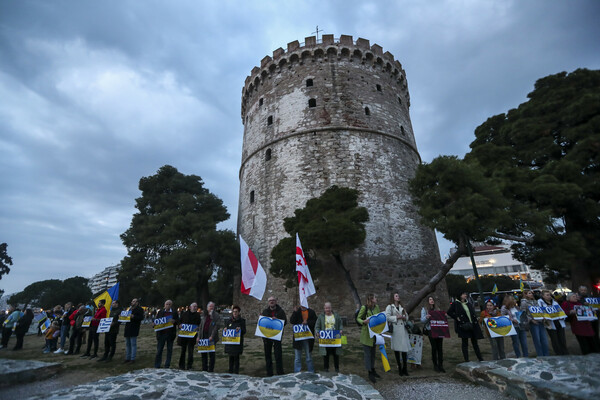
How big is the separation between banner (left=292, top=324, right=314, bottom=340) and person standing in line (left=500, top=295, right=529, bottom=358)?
4128 mm

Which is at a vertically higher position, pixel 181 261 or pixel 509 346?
pixel 181 261

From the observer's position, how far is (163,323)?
6625 millimetres

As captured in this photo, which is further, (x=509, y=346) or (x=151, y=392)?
(x=509, y=346)

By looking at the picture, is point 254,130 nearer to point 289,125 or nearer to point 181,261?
point 289,125

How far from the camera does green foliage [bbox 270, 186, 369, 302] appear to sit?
11969mm

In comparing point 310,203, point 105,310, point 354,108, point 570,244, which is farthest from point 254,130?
point 570,244

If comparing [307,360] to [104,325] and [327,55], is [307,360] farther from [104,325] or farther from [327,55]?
[327,55]

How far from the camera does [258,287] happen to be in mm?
7035

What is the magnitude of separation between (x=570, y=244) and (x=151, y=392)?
12858 mm

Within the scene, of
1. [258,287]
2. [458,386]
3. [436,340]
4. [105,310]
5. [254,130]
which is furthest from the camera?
[254,130]

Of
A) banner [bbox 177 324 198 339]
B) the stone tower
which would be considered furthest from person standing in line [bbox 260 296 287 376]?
the stone tower

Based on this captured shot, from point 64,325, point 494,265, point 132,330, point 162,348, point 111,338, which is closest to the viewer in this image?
point 162,348

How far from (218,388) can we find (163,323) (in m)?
2.78

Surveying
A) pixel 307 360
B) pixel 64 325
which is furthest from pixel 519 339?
pixel 64 325
